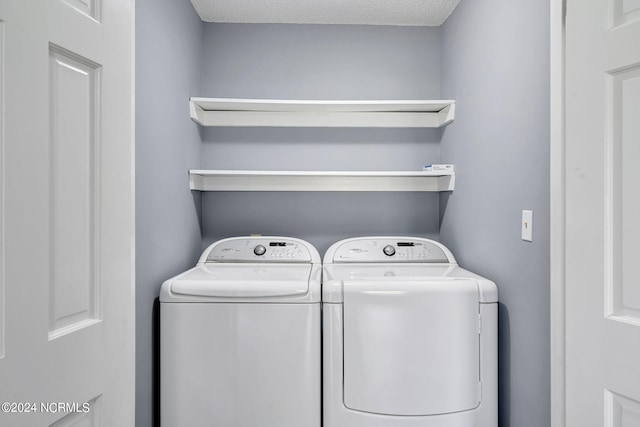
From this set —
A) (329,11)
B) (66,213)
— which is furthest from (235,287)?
(329,11)

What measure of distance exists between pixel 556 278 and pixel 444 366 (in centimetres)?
56

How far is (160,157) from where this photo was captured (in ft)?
5.64

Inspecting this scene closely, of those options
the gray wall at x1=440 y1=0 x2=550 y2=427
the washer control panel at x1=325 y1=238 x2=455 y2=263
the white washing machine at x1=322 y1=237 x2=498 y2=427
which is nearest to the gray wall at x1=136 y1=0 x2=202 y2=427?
the white washing machine at x1=322 y1=237 x2=498 y2=427

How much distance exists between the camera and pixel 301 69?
7.79 feet

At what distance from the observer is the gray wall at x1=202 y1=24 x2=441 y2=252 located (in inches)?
93.5

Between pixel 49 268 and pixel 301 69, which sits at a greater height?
pixel 301 69

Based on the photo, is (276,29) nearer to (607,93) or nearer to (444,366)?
(607,93)

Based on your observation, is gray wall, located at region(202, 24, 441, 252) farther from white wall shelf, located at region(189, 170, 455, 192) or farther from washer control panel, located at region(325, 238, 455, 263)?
washer control panel, located at region(325, 238, 455, 263)

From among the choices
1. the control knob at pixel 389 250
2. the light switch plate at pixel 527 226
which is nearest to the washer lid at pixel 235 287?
the control knob at pixel 389 250

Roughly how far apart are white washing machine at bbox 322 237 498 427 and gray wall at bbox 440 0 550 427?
0.33 ft

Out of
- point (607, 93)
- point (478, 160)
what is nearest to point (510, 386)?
point (478, 160)

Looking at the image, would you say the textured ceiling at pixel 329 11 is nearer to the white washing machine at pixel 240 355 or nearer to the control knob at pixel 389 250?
the control knob at pixel 389 250

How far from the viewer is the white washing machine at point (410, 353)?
1543 mm

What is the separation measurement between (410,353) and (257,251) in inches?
39.4
